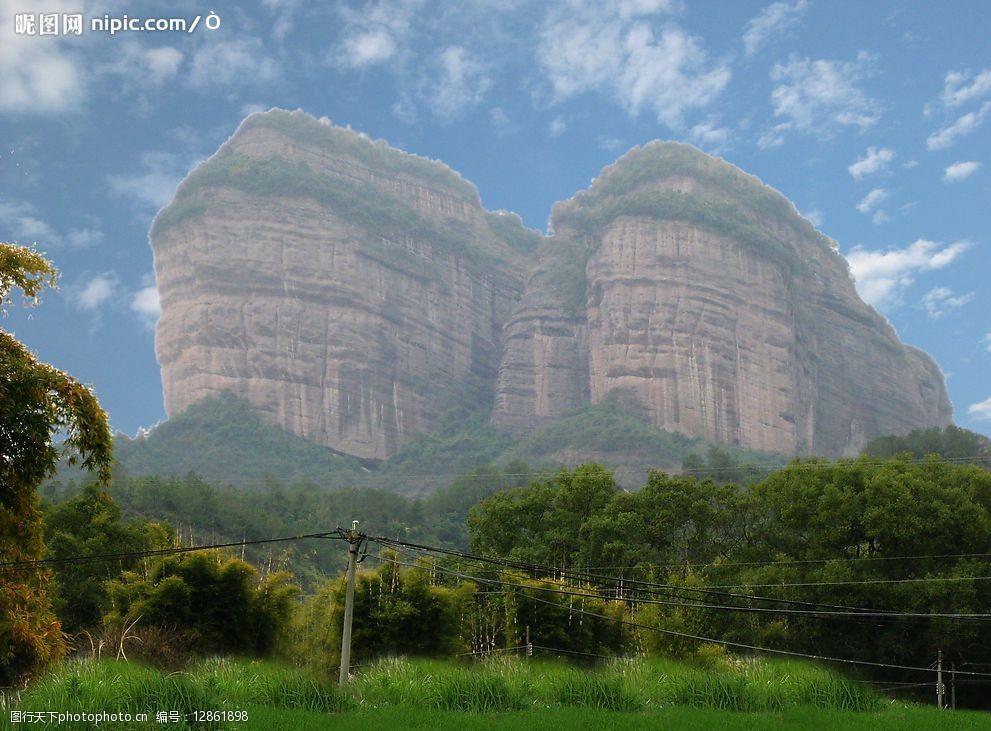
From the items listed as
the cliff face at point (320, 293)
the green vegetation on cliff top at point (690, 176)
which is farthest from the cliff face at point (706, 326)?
the cliff face at point (320, 293)

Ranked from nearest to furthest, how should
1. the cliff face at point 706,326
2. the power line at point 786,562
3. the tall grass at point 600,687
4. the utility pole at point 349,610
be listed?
the tall grass at point 600,687, the utility pole at point 349,610, the power line at point 786,562, the cliff face at point 706,326

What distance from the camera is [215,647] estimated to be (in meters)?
21.9

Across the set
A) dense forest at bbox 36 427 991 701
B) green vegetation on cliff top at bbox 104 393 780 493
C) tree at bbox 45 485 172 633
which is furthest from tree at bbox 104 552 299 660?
green vegetation on cliff top at bbox 104 393 780 493

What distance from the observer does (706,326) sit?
12750 centimetres

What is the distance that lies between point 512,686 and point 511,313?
144 meters

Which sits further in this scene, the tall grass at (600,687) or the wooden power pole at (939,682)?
the wooden power pole at (939,682)

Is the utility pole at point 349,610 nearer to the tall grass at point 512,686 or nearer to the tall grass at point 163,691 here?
the tall grass at point 512,686

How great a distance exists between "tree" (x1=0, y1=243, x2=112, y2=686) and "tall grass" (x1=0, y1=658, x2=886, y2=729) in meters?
0.77

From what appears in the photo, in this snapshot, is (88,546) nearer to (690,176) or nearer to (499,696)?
(499,696)

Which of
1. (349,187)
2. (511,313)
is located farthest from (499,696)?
(511,313)

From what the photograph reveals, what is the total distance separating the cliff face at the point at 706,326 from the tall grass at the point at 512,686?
10763cm

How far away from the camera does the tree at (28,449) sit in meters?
11.8

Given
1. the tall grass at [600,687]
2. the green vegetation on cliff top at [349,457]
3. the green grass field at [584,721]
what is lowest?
the green grass field at [584,721]

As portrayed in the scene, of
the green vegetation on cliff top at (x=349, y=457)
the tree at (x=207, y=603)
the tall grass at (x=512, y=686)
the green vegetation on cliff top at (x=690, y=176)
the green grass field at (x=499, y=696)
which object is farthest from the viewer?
the green vegetation on cliff top at (x=690, y=176)
